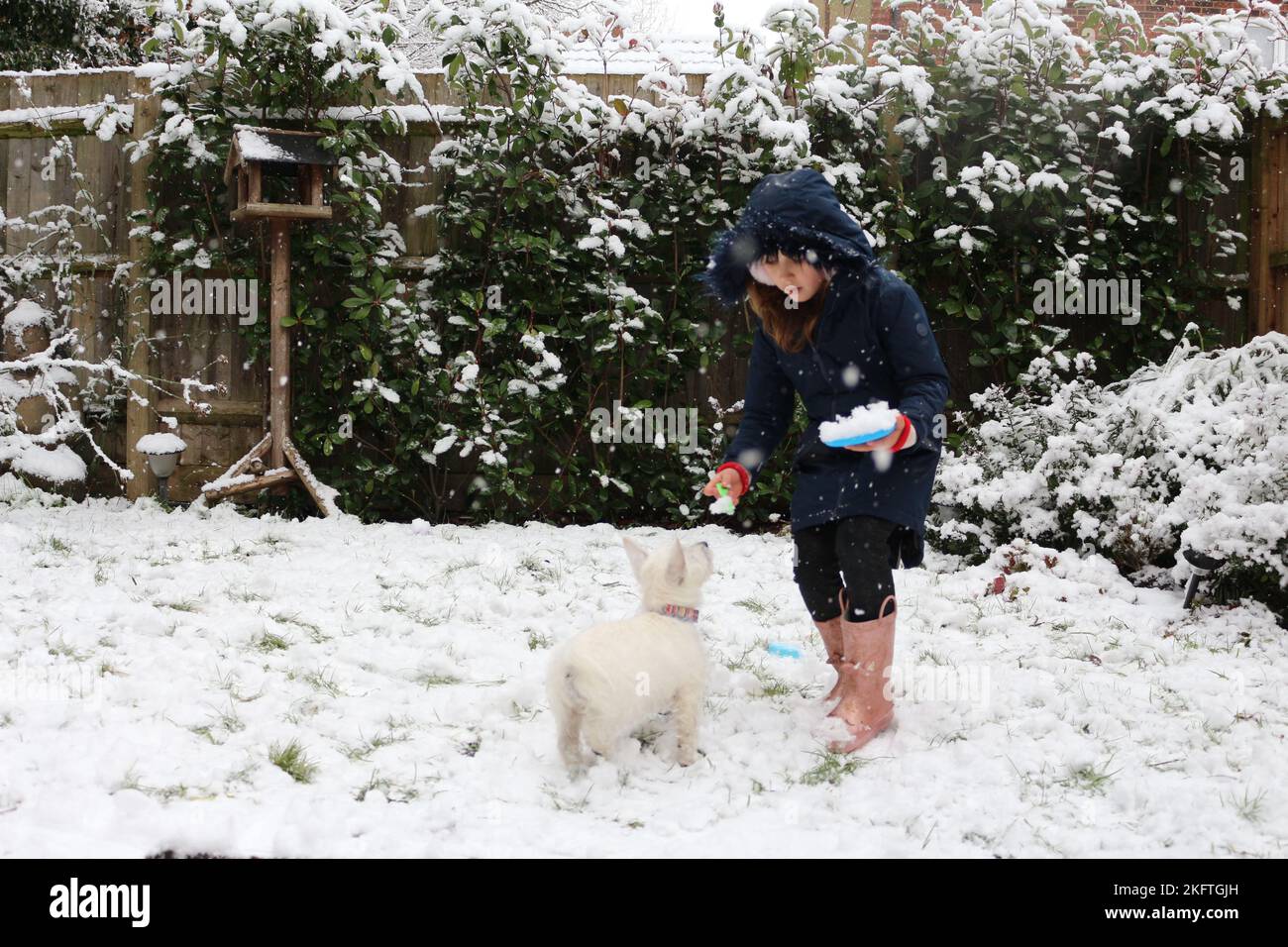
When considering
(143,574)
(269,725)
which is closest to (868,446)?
(269,725)

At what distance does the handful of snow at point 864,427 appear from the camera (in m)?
2.49

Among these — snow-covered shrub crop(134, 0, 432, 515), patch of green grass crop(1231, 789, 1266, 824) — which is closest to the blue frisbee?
patch of green grass crop(1231, 789, 1266, 824)

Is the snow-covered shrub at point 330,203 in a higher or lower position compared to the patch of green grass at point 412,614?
higher

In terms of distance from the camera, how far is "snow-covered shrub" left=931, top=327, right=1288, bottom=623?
4062 millimetres

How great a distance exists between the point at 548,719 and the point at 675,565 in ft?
2.08

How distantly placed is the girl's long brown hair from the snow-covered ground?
1.13 m

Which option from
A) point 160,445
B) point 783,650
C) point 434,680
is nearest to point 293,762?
point 434,680

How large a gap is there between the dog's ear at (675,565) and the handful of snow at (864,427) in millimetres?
508

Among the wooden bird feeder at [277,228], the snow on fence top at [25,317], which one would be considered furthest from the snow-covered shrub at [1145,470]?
the snow on fence top at [25,317]

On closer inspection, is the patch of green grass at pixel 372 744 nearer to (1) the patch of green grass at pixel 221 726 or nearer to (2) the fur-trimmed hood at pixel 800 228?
(1) the patch of green grass at pixel 221 726

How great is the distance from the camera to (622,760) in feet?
8.66
